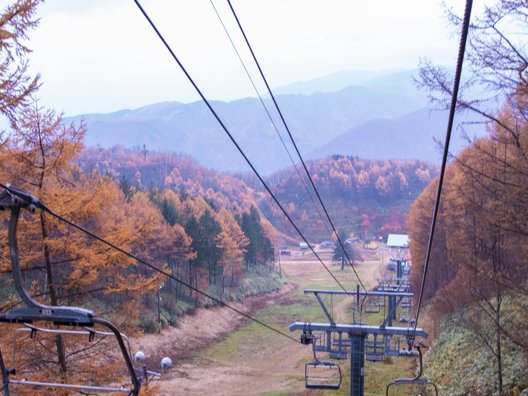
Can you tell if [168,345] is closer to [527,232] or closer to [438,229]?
[438,229]

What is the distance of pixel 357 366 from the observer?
452 inches

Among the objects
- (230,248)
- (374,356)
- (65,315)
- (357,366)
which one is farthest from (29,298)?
(230,248)

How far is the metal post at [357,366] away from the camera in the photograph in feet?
37.3

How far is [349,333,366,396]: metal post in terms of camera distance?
1136 centimetres

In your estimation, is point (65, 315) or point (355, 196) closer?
point (65, 315)

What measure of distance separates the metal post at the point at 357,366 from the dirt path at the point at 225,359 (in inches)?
487

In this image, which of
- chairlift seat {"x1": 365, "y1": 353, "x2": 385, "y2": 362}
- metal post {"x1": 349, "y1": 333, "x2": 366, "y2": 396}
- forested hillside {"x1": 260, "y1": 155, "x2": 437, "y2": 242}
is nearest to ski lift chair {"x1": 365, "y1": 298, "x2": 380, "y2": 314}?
chairlift seat {"x1": 365, "y1": 353, "x2": 385, "y2": 362}

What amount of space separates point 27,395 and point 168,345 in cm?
2493

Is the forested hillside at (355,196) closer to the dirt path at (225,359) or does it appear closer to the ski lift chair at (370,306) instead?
the dirt path at (225,359)

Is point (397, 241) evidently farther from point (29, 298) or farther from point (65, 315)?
point (29, 298)

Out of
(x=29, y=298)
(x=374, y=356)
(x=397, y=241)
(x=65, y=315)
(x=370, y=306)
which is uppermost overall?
(x=29, y=298)

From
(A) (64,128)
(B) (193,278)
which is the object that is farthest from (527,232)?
(B) (193,278)

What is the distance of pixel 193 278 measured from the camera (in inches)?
1724

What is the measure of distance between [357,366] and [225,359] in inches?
816
